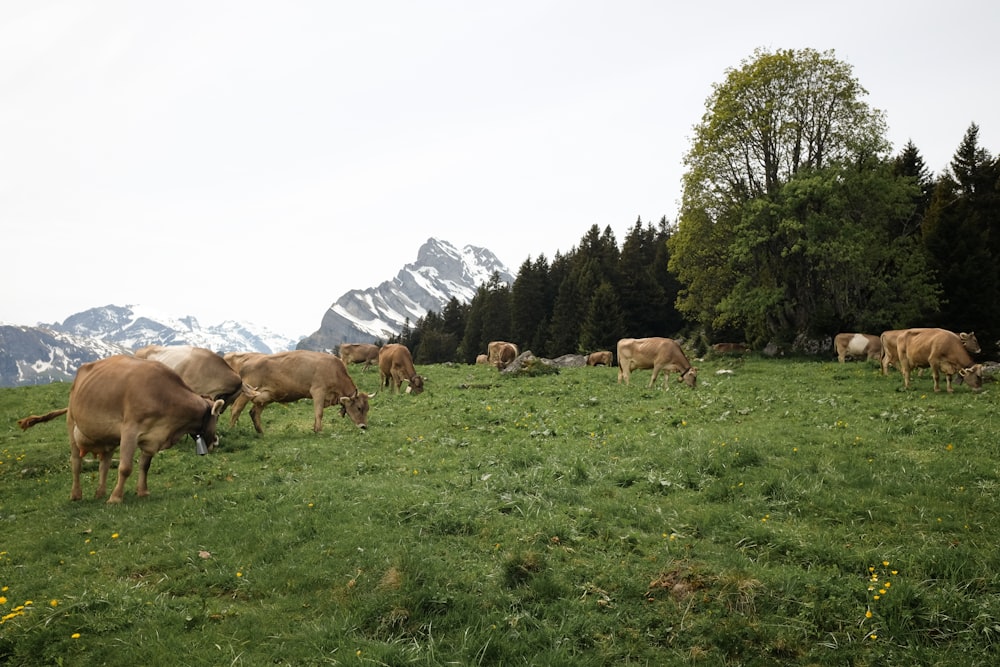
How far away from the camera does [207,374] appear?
15133 mm

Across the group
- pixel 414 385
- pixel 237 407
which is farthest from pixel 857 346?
pixel 237 407

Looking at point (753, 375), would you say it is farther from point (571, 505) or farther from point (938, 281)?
point (571, 505)

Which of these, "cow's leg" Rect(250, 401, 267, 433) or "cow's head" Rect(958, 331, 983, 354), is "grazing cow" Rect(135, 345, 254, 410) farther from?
"cow's head" Rect(958, 331, 983, 354)

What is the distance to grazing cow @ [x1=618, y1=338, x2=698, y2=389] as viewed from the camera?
24208 mm

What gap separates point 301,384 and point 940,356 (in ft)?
69.5

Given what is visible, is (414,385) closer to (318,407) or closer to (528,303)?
(318,407)

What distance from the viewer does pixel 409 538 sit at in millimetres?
7539

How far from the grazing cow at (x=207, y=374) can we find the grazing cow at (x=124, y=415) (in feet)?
14.1

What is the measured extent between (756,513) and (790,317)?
32.1m

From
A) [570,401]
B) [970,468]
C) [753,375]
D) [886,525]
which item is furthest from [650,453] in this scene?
[753,375]

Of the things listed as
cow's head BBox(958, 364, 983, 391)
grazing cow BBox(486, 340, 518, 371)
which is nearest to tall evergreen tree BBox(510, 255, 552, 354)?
grazing cow BBox(486, 340, 518, 371)

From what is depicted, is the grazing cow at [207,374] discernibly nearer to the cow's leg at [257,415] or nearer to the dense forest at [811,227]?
the cow's leg at [257,415]

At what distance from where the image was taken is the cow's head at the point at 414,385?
25.3 metres

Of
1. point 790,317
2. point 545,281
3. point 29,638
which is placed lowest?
point 29,638
